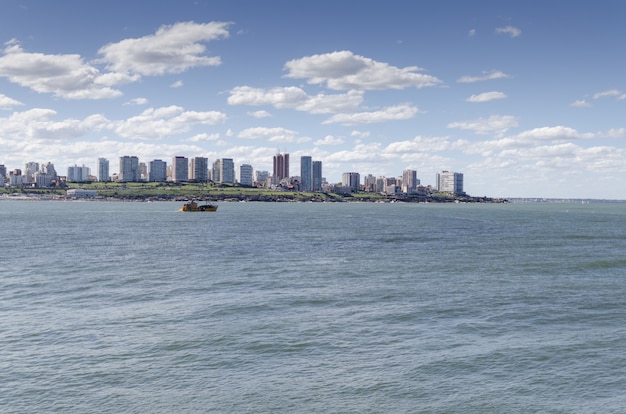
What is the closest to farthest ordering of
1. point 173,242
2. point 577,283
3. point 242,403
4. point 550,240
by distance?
point 242,403 < point 577,283 < point 173,242 < point 550,240

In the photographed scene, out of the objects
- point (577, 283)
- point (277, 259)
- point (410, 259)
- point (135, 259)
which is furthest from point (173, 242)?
point (577, 283)

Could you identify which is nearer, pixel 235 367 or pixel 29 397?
pixel 29 397

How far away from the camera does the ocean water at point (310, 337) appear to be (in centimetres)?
2666

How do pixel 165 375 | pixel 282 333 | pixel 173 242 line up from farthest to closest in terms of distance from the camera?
pixel 173 242 < pixel 282 333 < pixel 165 375

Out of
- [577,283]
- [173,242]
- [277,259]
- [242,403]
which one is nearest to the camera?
[242,403]

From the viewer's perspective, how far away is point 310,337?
36.3 meters

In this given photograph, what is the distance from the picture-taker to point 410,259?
78.9 metres

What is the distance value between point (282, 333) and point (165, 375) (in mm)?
9574

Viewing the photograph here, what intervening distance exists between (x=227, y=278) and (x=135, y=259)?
23373 mm

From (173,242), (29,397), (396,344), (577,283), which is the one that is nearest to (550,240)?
(577,283)

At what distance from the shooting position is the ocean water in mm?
26656

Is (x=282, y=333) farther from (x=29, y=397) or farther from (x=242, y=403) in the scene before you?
(x=29, y=397)

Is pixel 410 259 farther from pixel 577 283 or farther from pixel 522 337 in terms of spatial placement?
pixel 522 337

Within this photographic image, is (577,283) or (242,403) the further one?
(577,283)
